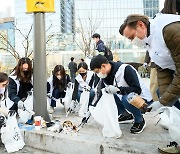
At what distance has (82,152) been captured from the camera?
9.35 ft

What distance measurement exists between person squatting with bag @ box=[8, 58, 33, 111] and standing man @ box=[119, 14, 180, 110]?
2017 mm

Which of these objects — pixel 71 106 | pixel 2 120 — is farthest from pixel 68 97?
pixel 2 120

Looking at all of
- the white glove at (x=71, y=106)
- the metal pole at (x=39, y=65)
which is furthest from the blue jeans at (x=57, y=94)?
the metal pole at (x=39, y=65)

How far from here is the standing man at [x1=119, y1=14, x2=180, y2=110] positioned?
1.84 metres

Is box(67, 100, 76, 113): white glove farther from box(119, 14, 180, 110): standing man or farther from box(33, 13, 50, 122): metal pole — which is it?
box(119, 14, 180, 110): standing man

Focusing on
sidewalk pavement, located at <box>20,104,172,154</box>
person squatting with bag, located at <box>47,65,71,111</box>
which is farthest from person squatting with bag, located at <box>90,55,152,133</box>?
person squatting with bag, located at <box>47,65,71,111</box>

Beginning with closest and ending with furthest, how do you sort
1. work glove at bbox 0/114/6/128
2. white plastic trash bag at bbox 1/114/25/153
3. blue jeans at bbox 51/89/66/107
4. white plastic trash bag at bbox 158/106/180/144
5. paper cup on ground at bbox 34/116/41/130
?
white plastic trash bag at bbox 158/106/180/144 → white plastic trash bag at bbox 1/114/25/153 → work glove at bbox 0/114/6/128 → paper cup on ground at bbox 34/116/41/130 → blue jeans at bbox 51/89/66/107

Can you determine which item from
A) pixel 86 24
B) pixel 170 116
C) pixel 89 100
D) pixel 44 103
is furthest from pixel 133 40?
pixel 86 24

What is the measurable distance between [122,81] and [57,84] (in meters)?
1.83

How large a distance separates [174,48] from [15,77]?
267 cm

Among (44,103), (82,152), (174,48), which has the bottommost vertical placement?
(82,152)

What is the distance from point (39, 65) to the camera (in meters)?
3.56

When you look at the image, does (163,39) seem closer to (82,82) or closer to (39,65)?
(39,65)

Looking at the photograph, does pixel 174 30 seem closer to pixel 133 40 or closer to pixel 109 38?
pixel 133 40
